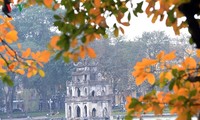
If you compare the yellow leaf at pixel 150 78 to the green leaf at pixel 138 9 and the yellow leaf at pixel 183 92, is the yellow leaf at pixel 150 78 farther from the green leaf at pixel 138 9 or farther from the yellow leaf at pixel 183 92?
the green leaf at pixel 138 9

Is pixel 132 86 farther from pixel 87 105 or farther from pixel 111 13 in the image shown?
pixel 111 13

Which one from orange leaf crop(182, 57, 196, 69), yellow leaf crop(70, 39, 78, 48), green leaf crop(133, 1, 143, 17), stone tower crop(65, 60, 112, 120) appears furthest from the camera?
A: stone tower crop(65, 60, 112, 120)

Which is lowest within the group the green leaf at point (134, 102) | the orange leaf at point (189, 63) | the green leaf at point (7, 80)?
the green leaf at point (134, 102)

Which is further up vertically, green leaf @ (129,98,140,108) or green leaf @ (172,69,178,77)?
green leaf @ (172,69,178,77)

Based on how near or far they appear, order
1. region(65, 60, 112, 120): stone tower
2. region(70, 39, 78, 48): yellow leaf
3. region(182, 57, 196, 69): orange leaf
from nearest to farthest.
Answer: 1. region(70, 39, 78, 48): yellow leaf
2. region(182, 57, 196, 69): orange leaf
3. region(65, 60, 112, 120): stone tower

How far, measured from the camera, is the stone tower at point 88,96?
91.2 ft

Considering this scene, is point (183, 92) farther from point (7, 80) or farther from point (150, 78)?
point (7, 80)

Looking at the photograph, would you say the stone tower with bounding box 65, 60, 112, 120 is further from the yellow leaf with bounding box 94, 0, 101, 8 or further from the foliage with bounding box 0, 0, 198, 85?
the yellow leaf with bounding box 94, 0, 101, 8

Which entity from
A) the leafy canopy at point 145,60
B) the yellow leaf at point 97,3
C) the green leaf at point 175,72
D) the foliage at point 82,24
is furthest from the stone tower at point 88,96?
the green leaf at point 175,72

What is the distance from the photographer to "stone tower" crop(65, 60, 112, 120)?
27.8 m

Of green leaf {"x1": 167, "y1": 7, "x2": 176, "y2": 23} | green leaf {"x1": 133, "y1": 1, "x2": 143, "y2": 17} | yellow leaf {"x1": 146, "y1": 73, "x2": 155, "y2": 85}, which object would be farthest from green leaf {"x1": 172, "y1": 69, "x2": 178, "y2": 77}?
green leaf {"x1": 133, "y1": 1, "x2": 143, "y2": 17}

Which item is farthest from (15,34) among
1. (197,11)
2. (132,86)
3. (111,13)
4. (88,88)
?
(132,86)

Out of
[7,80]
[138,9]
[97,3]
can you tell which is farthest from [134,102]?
[7,80]

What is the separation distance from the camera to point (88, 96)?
2786 centimetres
